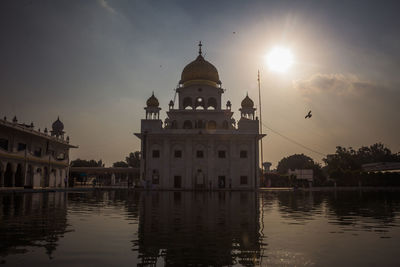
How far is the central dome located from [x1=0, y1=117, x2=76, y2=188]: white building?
20.9 meters

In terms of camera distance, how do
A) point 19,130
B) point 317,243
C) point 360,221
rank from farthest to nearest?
point 19,130, point 360,221, point 317,243

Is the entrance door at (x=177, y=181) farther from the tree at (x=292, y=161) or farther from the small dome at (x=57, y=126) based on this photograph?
the tree at (x=292, y=161)

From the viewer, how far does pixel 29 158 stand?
40.6m

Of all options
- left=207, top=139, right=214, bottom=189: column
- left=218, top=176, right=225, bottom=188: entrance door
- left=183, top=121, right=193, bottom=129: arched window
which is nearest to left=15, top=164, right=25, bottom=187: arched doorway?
left=183, top=121, right=193, bottom=129: arched window

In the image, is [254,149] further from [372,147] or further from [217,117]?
[372,147]

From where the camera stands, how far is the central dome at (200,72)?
164 feet

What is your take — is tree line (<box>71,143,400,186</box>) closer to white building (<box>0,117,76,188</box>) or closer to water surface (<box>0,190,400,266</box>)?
white building (<box>0,117,76,188</box>)

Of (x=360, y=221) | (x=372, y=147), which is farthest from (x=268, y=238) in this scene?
(x=372, y=147)

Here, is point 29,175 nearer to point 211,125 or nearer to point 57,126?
point 57,126

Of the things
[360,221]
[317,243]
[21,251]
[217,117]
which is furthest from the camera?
[217,117]

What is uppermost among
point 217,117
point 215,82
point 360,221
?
point 215,82

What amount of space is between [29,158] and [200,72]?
24698mm

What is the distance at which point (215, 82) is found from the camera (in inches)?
2007

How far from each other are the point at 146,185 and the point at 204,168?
7816 mm
